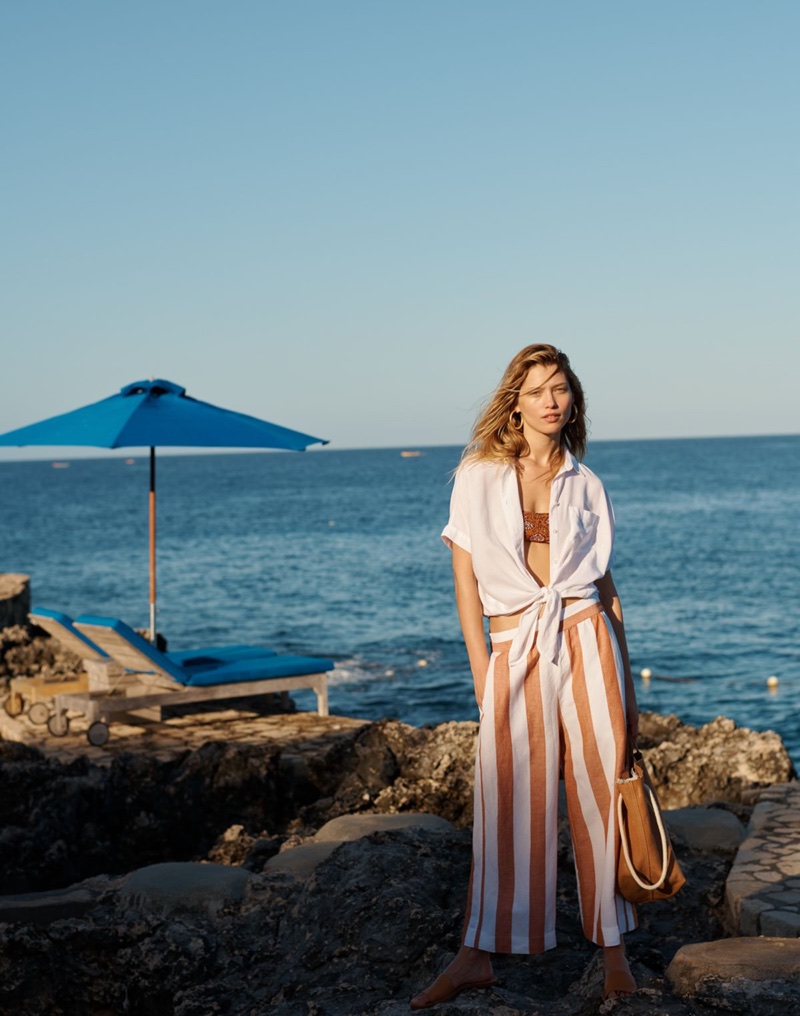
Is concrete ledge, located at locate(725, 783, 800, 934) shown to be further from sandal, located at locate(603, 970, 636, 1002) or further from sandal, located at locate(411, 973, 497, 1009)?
sandal, located at locate(411, 973, 497, 1009)

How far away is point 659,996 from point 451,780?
384cm

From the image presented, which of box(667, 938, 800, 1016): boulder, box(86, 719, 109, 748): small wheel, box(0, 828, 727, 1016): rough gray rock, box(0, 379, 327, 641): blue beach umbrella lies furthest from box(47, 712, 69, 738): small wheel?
box(667, 938, 800, 1016): boulder

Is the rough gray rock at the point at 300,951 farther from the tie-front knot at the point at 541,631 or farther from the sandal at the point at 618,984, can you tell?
the tie-front knot at the point at 541,631

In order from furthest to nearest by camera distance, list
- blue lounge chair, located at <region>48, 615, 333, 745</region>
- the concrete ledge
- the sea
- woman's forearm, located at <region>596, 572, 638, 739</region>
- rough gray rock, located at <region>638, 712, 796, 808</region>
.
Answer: the sea → blue lounge chair, located at <region>48, 615, 333, 745</region> → rough gray rock, located at <region>638, 712, 796, 808</region> → the concrete ledge → woman's forearm, located at <region>596, 572, 638, 739</region>

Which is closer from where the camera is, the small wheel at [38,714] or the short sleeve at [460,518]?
the short sleeve at [460,518]

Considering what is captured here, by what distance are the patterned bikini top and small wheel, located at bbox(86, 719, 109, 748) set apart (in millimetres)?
5860

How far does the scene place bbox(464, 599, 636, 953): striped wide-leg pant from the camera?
3543mm

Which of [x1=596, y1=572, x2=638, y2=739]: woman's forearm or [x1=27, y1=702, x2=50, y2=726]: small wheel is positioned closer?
[x1=596, y1=572, x2=638, y2=739]: woman's forearm

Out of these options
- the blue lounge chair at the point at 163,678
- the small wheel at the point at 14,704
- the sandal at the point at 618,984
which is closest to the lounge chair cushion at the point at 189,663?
the blue lounge chair at the point at 163,678

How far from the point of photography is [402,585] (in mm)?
34188

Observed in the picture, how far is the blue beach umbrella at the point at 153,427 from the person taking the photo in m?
9.72

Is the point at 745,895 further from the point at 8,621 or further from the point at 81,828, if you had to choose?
the point at 8,621

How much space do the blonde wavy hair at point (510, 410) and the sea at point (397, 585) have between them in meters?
0.75

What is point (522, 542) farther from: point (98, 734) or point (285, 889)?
point (98, 734)
